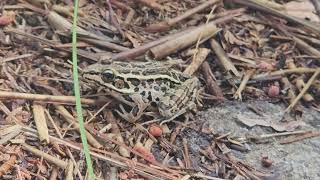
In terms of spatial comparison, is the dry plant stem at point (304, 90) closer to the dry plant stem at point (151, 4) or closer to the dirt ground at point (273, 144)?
the dirt ground at point (273, 144)

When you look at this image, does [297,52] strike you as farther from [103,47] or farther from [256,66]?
[103,47]

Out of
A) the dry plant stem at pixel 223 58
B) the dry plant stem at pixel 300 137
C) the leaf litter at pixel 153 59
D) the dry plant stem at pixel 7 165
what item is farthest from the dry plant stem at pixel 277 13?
the dry plant stem at pixel 7 165

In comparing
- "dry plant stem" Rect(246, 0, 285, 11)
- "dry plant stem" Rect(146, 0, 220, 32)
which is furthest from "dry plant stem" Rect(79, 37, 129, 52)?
"dry plant stem" Rect(246, 0, 285, 11)

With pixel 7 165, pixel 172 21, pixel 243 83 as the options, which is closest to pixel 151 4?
pixel 172 21

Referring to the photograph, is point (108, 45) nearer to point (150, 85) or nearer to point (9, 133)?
point (150, 85)

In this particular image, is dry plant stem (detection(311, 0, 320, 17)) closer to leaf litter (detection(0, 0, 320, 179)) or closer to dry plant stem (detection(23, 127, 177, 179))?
leaf litter (detection(0, 0, 320, 179))

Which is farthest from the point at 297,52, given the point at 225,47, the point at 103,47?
the point at 103,47
